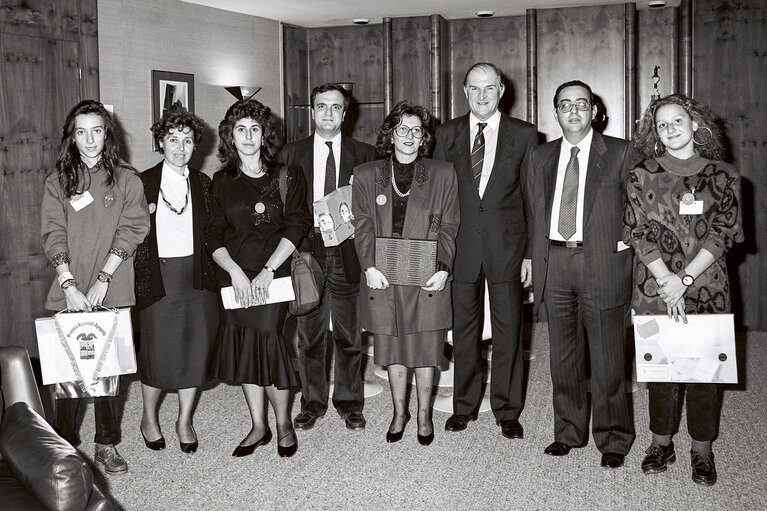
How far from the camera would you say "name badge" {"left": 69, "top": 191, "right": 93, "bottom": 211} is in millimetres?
3451

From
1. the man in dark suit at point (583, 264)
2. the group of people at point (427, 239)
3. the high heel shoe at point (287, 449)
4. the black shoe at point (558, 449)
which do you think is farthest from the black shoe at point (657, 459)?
the high heel shoe at point (287, 449)

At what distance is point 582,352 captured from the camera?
3.65m

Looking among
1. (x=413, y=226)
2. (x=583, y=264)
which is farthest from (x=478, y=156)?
(x=583, y=264)

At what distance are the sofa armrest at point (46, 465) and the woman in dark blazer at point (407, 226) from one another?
172 centimetres

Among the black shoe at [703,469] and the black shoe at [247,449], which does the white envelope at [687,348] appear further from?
the black shoe at [247,449]

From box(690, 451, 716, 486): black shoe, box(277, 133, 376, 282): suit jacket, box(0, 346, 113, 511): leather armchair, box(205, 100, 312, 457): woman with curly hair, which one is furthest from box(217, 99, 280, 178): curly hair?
box(690, 451, 716, 486): black shoe

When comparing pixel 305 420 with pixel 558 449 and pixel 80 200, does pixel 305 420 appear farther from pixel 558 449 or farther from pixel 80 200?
pixel 80 200

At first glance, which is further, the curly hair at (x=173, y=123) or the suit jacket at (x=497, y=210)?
the suit jacket at (x=497, y=210)

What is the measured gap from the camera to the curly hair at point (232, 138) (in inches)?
143

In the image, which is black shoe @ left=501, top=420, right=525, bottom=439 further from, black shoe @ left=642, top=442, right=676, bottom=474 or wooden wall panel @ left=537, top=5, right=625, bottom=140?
wooden wall panel @ left=537, top=5, right=625, bottom=140

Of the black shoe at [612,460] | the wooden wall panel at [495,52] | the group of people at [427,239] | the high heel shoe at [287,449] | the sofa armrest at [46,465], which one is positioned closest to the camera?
the sofa armrest at [46,465]

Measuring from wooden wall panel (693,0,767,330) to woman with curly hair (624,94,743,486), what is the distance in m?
3.59

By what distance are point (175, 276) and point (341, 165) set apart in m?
1.04

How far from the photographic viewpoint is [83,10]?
5.72 m
